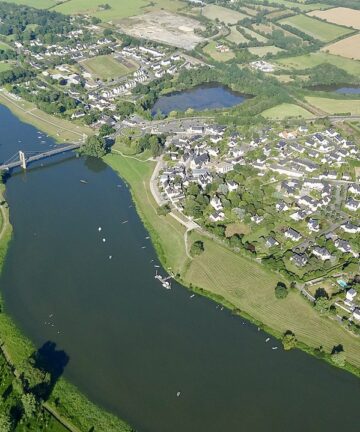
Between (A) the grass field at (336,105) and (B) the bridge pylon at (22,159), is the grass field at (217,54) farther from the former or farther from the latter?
(B) the bridge pylon at (22,159)

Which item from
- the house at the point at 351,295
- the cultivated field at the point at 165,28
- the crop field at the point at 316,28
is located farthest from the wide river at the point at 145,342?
the crop field at the point at 316,28

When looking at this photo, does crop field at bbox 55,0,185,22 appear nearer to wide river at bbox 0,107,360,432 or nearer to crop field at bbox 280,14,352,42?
crop field at bbox 280,14,352,42

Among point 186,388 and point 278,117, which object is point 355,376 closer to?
point 186,388

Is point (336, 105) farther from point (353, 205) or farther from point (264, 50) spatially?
point (353, 205)

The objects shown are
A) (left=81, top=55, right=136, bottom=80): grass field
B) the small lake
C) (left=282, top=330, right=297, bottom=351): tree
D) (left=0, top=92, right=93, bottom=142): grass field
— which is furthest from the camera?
(left=81, top=55, right=136, bottom=80): grass field

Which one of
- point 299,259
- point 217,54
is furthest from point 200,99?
→ point 299,259

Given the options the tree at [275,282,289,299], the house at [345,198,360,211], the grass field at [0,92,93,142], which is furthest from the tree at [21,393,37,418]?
the grass field at [0,92,93,142]

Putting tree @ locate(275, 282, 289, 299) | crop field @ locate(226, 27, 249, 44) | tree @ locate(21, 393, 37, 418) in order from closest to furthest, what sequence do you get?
tree @ locate(21, 393, 37, 418) < tree @ locate(275, 282, 289, 299) < crop field @ locate(226, 27, 249, 44)
